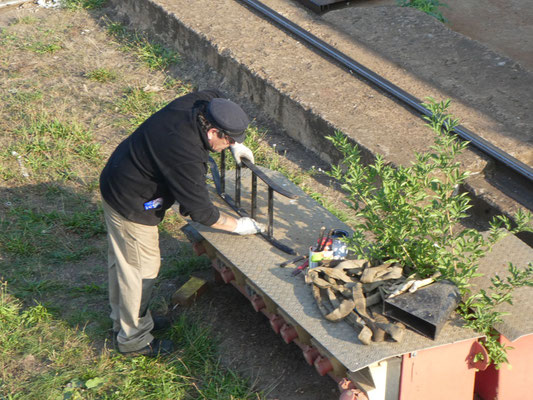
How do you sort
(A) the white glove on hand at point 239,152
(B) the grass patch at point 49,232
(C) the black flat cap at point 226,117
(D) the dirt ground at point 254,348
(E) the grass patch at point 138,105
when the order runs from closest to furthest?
1. (C) the black flat cap at point 226,117
2. (D) the dirt ground at point 254,348
3. (A) the white glove on hand at point 239,152
4. (B) the grass patch at point 49,232
5. (E) the grass patch at point 138,105

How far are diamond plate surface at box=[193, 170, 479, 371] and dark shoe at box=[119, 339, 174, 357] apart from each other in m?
0.78

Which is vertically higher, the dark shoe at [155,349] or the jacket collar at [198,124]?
the jacket collar at [198,124]

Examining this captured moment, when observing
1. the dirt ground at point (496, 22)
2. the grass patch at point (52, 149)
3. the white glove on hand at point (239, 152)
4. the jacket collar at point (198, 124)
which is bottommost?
the grass patch at point (52, 149)

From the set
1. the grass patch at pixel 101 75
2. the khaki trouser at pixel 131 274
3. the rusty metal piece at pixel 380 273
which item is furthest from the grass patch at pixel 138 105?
the rusty metal piece at pixel 380 273

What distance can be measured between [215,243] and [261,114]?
10.2ft

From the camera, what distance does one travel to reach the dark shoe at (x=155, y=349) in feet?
16.1

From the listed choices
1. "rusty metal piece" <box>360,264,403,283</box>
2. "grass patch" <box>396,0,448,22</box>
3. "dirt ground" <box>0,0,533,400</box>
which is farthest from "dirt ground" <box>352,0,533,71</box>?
"rusty metal piece" <box>360,264,403,283</box>

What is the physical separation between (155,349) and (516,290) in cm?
234

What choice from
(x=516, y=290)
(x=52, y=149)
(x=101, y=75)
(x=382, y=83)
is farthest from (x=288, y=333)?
(x=101, y=75)

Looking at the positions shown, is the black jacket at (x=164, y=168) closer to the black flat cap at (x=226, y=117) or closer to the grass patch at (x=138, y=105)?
the black flat cap at (x=226, y=117)

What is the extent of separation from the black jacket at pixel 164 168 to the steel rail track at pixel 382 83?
2.78m

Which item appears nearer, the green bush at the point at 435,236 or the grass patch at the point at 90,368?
the green bush at the point at 435,236

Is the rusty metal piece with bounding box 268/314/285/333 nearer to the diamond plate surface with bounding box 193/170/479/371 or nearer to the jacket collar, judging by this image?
the diamond plate surface with bounding box 193/170/479/371

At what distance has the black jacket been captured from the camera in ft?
14.0
